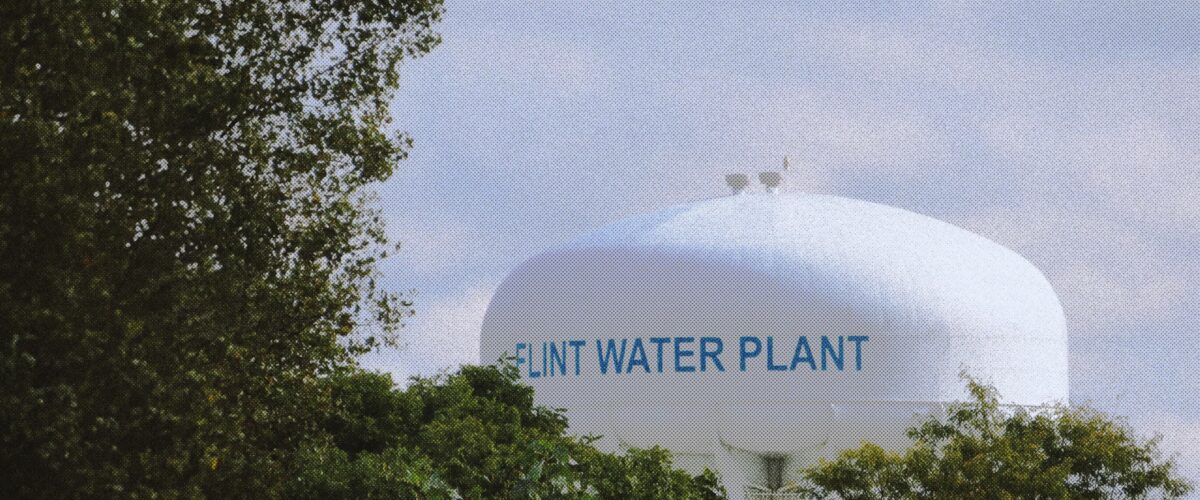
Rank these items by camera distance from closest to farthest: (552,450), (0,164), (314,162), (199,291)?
1. (0,164)
2. (199,291)
3. (314,162)
4. (552,450)

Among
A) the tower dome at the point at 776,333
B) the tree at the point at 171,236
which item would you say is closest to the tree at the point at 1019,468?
the tower dome at the point at 776,333

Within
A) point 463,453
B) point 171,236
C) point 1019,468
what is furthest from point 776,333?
point 171,236

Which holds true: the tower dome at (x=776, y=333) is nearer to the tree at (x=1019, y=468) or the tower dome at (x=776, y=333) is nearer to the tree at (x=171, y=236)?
the tree at (x=1019, y=468)

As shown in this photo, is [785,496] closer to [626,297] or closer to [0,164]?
[626,297]

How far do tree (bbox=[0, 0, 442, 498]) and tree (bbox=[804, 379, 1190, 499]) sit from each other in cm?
1333

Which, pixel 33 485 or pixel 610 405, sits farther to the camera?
pixel 610 405

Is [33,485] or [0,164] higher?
[0,164]

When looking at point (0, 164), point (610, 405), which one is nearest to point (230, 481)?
point (0, 164)

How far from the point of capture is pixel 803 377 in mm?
35562

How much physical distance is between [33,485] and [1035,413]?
76.2 feet

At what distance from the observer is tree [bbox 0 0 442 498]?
16.4 m

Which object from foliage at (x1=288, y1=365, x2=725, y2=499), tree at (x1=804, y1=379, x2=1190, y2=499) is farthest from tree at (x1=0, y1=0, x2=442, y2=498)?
tree at (x1=804, y1=379, x2=1190, y2=499)

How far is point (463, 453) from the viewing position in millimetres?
25375

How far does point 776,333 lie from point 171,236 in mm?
19166
